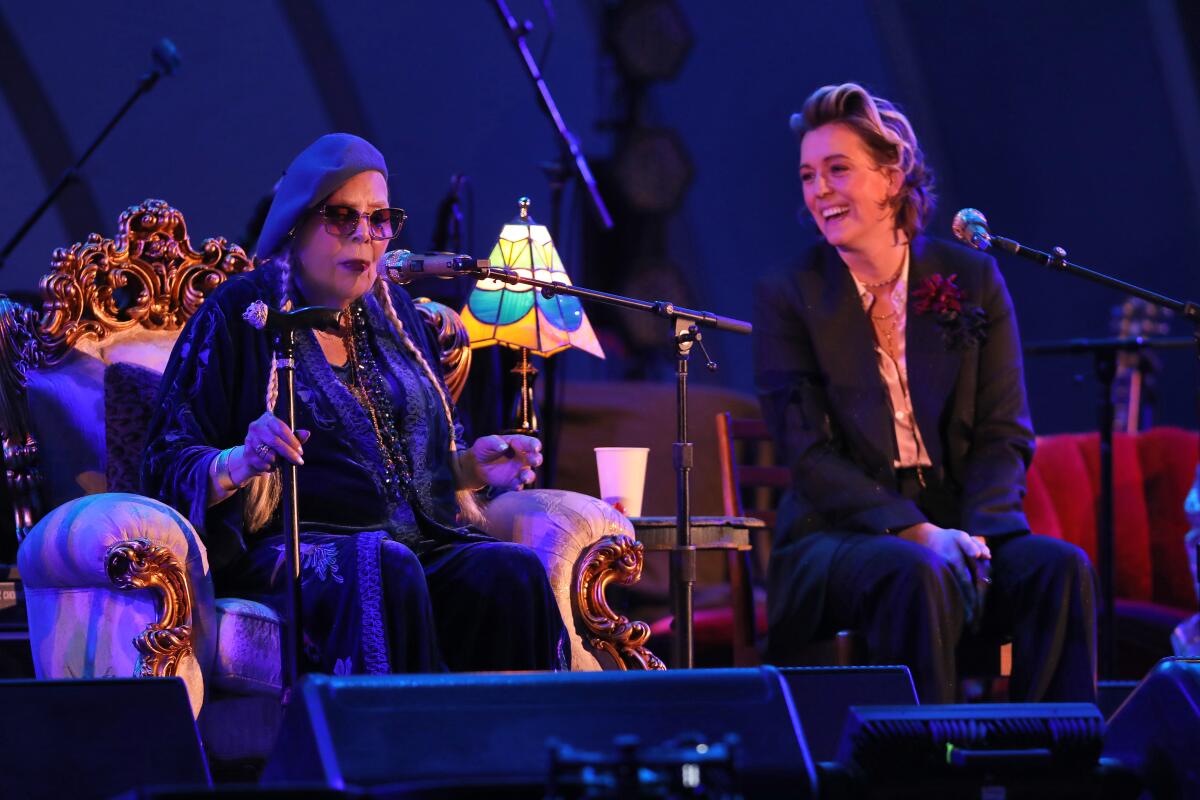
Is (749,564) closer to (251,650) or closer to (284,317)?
(251,650)

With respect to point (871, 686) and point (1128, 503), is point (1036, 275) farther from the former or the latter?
point (871, 686)

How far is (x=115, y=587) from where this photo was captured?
2.76m

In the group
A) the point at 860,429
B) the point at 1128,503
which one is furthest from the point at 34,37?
the point at 1128,503

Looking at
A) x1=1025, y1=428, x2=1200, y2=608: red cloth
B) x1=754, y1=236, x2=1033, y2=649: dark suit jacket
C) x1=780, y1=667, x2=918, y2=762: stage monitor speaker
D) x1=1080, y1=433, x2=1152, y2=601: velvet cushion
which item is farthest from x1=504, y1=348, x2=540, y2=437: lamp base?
x1=1080, y1=433, x2=1152, y2=601: velvet cushion

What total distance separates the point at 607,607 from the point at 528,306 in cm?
84

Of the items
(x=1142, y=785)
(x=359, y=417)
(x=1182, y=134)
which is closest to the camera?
(x=1142, y=785)

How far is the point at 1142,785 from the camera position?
74.2 inches

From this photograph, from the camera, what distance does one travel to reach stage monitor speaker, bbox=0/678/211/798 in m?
2.00

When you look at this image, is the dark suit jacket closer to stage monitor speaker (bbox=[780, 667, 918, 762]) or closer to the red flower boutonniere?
the red flower boutonniere

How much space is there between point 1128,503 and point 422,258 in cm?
277

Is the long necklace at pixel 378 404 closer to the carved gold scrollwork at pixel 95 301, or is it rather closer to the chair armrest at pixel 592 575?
the chair armrest at pixel 592 575

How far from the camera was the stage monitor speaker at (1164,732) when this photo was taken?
1.88 m

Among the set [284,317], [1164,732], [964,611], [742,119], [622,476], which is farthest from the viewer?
[742,119]

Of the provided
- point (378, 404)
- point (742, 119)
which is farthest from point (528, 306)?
point (742, 119)
